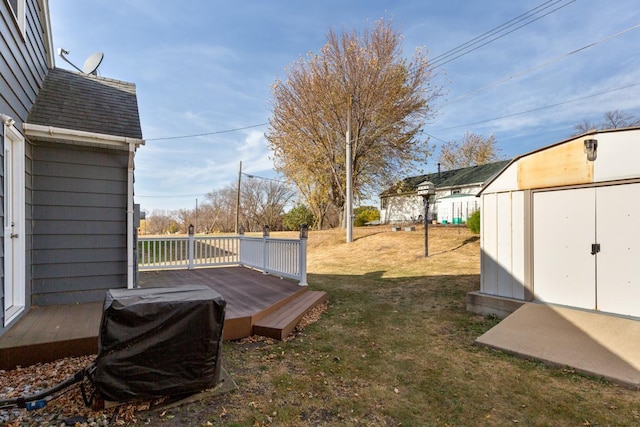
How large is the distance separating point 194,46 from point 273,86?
7018 mm

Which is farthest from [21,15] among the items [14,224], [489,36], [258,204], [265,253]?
[258,204]

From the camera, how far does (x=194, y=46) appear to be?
10.2 metres

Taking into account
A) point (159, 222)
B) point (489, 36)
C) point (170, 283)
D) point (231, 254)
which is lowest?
point (170, 283)

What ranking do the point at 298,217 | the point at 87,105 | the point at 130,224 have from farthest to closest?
the point at 298,217 < the point at 87,105 < the point at 130,224

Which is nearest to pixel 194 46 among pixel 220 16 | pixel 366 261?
pixel 220 16

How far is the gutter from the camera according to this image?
3715 millimetres

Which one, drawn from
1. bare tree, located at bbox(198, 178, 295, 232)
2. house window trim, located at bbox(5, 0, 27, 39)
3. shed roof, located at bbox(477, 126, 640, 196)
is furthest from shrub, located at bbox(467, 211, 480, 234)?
bare tree, located at bbox(198, 178, 295, 232)

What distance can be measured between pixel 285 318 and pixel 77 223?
3010 millimetres

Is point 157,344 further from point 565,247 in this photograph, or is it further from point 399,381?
point 565,247

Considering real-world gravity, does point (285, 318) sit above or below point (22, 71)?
below

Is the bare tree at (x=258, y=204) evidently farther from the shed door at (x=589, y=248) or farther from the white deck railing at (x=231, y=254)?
the shed door at (x=589, y=248)

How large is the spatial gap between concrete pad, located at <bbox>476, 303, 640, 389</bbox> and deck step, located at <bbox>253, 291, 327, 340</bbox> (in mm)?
2307

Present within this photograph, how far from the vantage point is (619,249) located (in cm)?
373

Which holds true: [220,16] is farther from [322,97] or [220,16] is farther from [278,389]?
[278,389]
